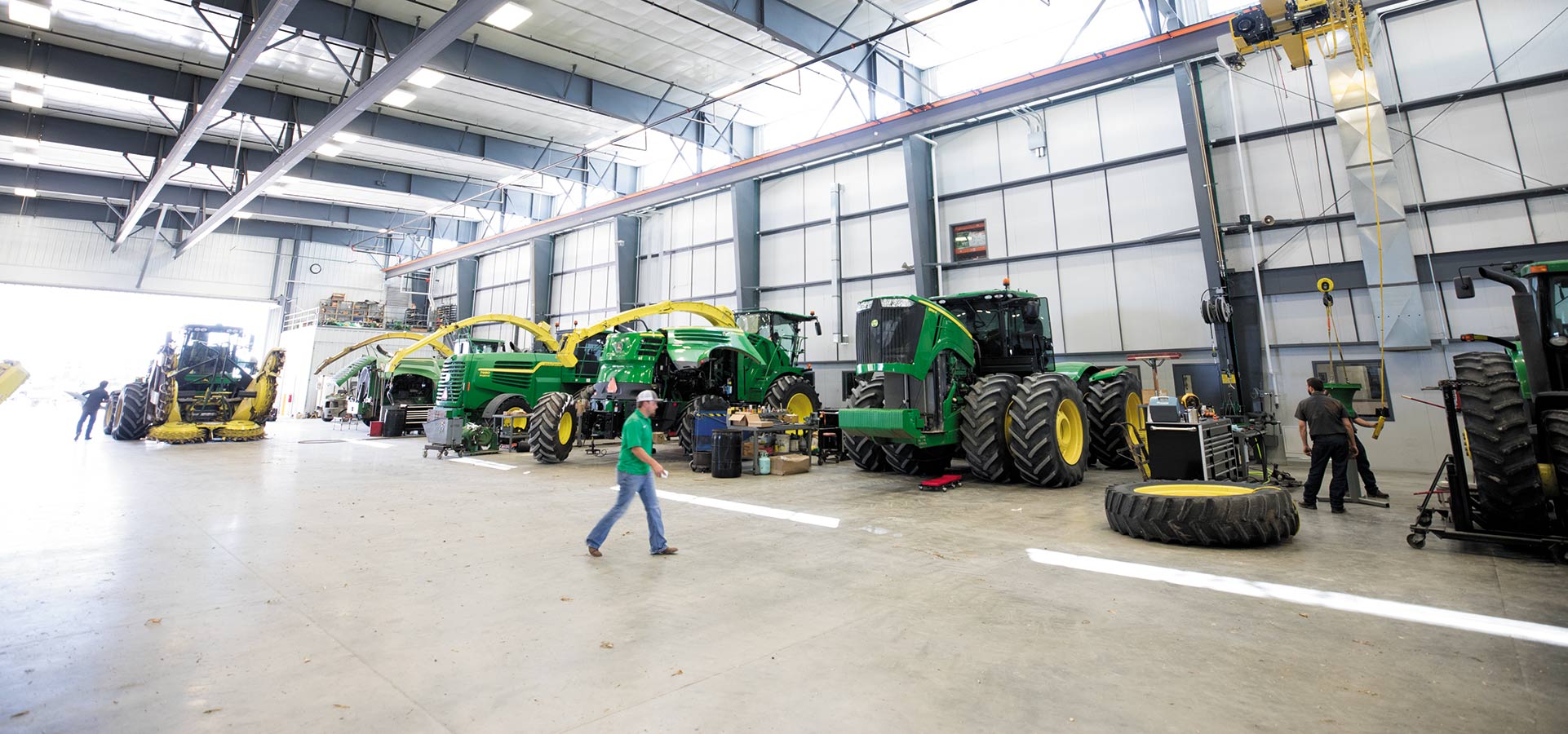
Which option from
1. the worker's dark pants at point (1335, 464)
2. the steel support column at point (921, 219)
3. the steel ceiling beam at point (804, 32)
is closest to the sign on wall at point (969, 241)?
the steel support column at point (921, 219)

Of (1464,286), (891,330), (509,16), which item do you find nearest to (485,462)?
(891,330)

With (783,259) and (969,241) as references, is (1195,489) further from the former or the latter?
(783,259)

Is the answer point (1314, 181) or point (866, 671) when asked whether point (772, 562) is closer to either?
point (866, 671)

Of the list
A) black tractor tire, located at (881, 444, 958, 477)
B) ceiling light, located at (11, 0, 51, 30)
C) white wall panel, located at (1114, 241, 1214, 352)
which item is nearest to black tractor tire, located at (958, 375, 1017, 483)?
black tractor tire, located at (881, 444, 958, 477)

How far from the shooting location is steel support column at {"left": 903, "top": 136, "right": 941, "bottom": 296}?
46.7 feet

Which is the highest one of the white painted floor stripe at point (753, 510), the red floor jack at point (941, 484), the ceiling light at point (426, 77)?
the ceiling light at point (426, 77)

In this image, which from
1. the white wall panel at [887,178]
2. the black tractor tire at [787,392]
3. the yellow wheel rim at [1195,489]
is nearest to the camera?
the yellow wheel rim at [1195,489]

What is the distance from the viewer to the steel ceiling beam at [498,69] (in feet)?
37.8

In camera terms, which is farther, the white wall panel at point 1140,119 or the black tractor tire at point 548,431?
the white wall panel at point 1140,119

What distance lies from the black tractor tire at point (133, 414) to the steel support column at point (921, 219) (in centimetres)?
1853

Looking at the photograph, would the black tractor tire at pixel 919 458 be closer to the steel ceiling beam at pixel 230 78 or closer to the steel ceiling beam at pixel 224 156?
the steel ceiling beam at pixel 230 78

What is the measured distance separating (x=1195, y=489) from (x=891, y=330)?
3401 millimetres

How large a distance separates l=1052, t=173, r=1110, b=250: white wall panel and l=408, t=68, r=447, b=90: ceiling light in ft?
46.1

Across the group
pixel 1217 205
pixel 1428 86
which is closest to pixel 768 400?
pixel 1217 205
